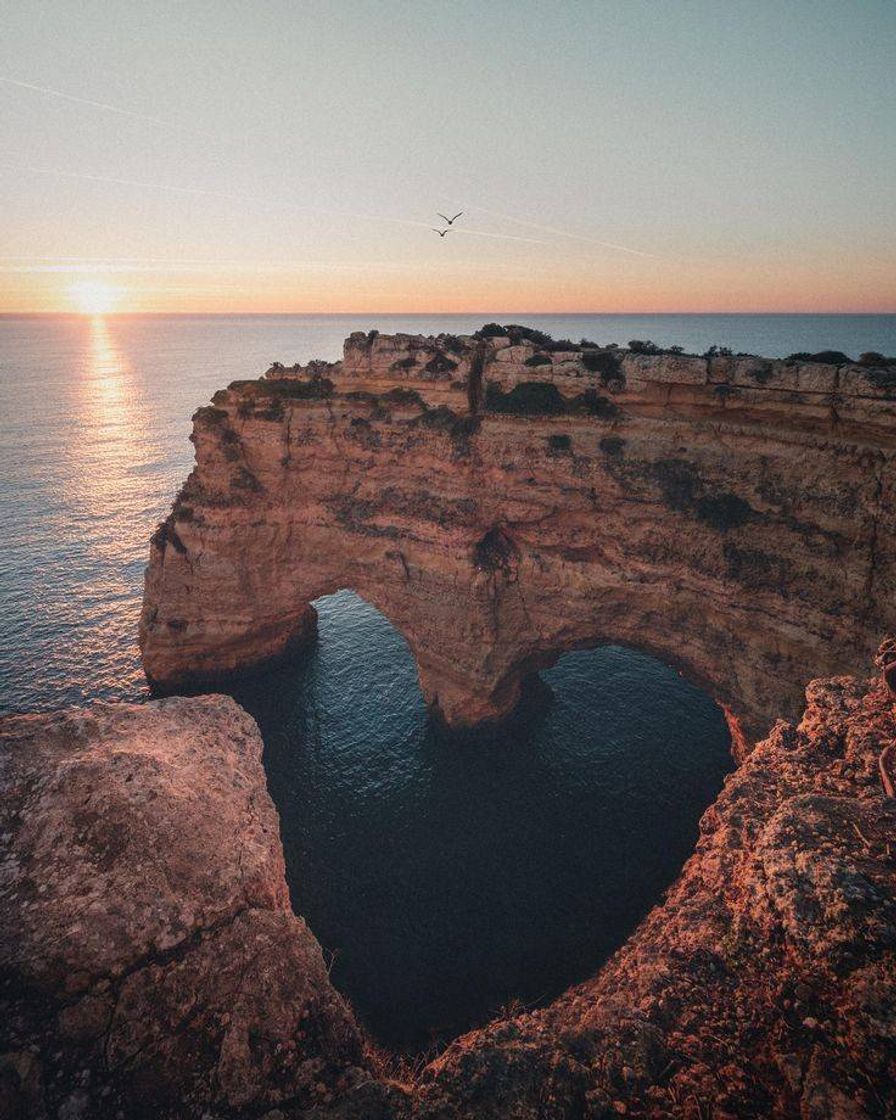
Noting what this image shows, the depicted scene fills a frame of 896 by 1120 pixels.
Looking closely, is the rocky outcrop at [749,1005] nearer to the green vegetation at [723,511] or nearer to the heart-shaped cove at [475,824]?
the heart-shaped cove at [475,824]

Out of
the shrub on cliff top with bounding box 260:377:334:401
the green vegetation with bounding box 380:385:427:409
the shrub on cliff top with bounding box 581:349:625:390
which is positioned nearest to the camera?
the shrub on cliff top with bounding box 581:349:625:390

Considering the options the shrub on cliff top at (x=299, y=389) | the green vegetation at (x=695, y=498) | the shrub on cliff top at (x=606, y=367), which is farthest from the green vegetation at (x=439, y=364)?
the green vegetation at (x=695, y=498)

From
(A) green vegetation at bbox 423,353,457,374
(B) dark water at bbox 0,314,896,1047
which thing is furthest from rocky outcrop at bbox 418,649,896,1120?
(A) green vegetation at bbox 423,353,457,374

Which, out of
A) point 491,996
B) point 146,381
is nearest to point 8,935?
point 491,996

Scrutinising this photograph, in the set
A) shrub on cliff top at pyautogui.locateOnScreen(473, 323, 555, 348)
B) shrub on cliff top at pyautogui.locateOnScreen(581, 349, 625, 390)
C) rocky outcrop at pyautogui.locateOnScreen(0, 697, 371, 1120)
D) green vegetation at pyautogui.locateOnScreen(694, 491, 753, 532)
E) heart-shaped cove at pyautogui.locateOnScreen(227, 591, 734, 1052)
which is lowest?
heart-shaped cove at pyautogui.locateOnScreen(227, 591, 734, 1052)

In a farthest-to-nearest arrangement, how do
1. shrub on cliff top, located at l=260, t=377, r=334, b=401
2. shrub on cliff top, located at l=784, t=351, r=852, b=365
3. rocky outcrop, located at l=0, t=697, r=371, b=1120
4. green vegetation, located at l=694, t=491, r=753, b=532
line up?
shrub on cliff top, located at l=260, t=377, r=334, b=401 → green vegetation, located at l=694, t=491, r=753, b=532 → shrub on cliff top, located at l=784, t=351, r=852, b=365 → rocky outcrop, located at l=0, t=697, r=371, b=1120

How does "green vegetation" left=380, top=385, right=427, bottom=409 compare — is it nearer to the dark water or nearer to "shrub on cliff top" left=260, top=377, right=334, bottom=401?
"shrub on cliff top" left=260, top=377, right=334, bottom=401

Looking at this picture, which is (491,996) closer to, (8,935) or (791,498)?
(8,935)
